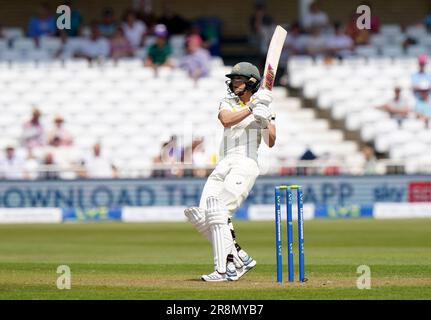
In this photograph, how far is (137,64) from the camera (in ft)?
70.7

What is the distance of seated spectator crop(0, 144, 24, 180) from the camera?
61.7ft

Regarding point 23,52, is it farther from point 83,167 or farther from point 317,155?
point 317,155

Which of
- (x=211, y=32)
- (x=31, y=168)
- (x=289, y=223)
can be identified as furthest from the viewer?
(x=211, y=32)

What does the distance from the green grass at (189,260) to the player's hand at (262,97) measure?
1340 mm

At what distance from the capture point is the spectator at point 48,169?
18750 millimetres

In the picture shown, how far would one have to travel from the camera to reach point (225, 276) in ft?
30.4

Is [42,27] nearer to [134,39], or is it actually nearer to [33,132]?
[134,39]

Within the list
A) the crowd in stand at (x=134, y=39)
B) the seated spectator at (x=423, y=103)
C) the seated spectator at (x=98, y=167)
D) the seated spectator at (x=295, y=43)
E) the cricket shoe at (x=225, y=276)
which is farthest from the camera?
the seated spectator at (x=295, y=43)

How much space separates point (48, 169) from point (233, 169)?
386 inches

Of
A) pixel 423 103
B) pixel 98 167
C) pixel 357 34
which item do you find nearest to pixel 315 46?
pixel 357 34

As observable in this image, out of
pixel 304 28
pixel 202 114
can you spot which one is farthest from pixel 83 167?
pixel 304 28

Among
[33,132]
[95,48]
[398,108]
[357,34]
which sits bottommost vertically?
[33,132]

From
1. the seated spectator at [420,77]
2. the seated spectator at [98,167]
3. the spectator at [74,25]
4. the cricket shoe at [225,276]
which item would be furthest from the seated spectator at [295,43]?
the cricket shoe at [225,276]

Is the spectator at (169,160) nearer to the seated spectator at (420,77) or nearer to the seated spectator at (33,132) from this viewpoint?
the seated spectator at (33,132)
